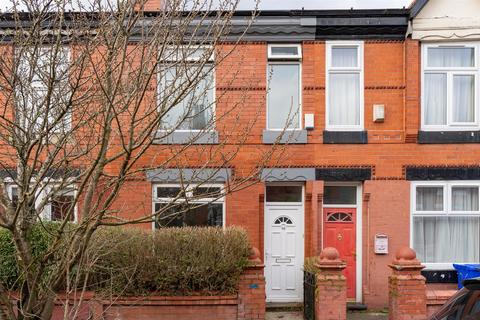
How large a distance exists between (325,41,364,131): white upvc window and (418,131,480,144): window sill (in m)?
1.27

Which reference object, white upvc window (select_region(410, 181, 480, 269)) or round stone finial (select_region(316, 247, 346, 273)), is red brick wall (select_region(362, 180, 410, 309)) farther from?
round stone finial (select_region(316, 247, 346, 273))

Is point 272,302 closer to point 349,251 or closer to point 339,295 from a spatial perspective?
point 349,251

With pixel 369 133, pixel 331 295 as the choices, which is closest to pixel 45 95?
pixel 331 295

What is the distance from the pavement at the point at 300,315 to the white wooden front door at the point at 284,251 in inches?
26.6

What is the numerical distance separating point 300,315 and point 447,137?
4593mm

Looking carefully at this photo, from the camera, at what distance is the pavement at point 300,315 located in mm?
10016

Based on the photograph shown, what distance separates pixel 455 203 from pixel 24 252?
9075 millimetres

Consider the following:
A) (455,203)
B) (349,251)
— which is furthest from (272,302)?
(455,203)

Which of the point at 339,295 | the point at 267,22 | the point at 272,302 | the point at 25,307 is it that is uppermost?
Result: the point at 267,22

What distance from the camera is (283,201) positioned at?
449 inches

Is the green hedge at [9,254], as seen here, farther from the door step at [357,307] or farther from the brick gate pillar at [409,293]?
the door step at [357,307]

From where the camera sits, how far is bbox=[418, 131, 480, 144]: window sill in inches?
424

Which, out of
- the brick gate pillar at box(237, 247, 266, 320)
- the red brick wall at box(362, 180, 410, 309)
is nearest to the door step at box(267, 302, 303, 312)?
the red brick wall at box(362, 180, 410, 309)

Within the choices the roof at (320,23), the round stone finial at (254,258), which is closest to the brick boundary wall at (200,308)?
the round stone finial at (254,258)
